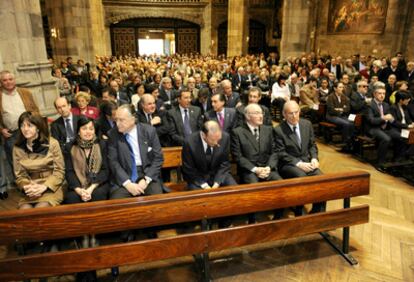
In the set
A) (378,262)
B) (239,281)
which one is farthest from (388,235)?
(239,281)

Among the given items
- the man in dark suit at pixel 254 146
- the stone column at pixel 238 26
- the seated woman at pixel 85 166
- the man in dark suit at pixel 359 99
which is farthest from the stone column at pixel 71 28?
the man in dark suit at pixel 254 146

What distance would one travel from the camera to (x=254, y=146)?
13.5 ft

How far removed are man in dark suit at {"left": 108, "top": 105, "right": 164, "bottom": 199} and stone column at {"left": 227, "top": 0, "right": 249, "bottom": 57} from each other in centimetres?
1632

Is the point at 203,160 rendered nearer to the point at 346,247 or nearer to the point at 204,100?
the point at 346,247

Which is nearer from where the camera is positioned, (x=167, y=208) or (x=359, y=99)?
(x=167, y=208)

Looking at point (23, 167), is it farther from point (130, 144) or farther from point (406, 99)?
point (406, 99)

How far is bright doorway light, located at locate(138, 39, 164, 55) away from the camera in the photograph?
1073 inches

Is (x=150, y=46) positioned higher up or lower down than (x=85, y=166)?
higher up

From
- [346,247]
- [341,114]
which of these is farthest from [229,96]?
[346,247]

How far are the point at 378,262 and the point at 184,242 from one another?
211cm

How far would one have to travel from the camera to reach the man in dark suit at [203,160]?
3680 mm

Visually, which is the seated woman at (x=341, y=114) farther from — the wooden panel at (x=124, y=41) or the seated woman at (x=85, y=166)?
the wooden panel at (x=124, y=41)

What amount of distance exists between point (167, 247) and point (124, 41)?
26.0 m

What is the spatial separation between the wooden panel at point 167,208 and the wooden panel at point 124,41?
83.2ft
